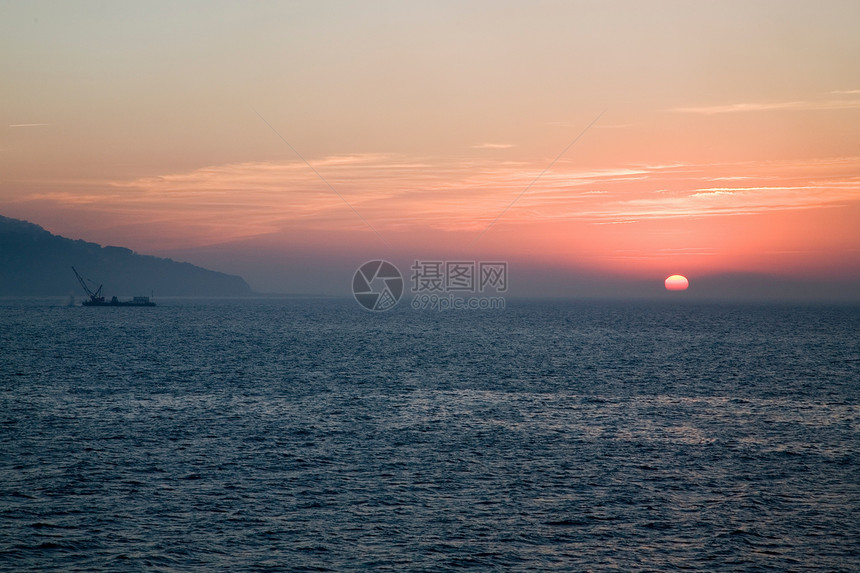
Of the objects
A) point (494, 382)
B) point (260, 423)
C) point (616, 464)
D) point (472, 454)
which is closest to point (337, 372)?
point (494, 382)

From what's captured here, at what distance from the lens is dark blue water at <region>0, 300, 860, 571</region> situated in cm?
3106

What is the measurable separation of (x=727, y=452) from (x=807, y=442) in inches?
322

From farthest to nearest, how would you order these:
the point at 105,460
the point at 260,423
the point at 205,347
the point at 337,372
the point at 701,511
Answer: the point at 205,347 → the point at 337,372 → the point at 260,423 → the point at 105,460 → the point at 701,511

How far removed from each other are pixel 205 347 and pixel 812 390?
351 feet

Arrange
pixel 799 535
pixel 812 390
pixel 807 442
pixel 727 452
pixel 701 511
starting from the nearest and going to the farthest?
pixel 799 535 → pixel 701 511 → pixel 727 452 → pixel 807 442 → pixel 812 390

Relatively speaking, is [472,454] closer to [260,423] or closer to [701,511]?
[701,511]

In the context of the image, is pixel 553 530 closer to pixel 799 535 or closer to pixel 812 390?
pixel 799 535

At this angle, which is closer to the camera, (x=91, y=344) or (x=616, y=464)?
(x=616, y=464)

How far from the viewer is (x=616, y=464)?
149 feet

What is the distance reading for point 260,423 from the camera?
58.2 metres

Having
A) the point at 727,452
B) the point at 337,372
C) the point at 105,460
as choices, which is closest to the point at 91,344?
the point at 337,372

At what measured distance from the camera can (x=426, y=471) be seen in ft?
142

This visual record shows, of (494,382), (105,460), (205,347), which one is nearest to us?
(105,460)

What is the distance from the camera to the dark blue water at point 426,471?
1223 inches
